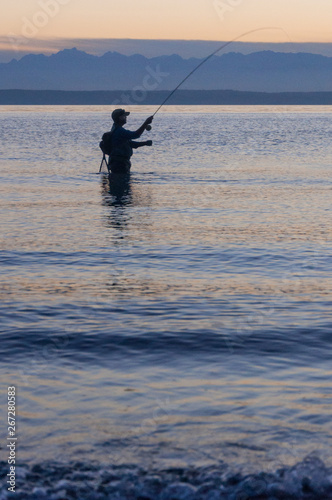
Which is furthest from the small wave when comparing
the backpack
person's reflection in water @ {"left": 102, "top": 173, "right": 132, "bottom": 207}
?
the backpack

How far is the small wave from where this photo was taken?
456cm

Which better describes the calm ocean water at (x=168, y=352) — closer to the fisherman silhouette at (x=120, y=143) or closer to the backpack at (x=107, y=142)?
the fisherman silhouette at (x=120, y=143)

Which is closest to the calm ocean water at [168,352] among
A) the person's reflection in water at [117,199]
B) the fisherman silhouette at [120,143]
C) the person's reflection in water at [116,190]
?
the person's reflection in water at [117,199]

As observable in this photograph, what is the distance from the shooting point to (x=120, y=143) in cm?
2084

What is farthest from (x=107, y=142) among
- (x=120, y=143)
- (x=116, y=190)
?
(x=116, y=190)

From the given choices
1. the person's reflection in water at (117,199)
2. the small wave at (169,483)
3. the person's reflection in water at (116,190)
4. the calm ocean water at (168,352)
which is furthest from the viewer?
the person's reflection in water at (116,190)

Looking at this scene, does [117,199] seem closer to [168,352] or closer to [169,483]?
[168,352]

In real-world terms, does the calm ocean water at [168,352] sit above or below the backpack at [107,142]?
below

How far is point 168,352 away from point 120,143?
46.5ft

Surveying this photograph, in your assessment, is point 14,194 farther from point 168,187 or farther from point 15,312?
point 15,312

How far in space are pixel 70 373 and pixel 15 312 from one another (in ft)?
7.49

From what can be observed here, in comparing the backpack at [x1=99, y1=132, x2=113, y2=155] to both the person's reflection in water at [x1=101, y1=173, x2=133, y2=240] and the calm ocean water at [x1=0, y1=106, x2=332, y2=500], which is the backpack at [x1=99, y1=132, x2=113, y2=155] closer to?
the person's reflection in water at [x1=101, y1=173, x2=133, y2=240]

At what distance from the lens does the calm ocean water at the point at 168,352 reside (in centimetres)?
480

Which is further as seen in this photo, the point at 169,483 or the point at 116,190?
the point at 116,190
